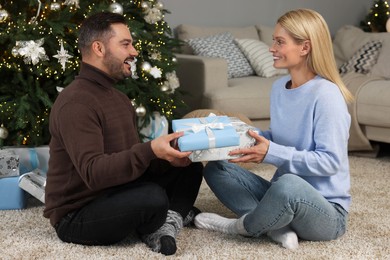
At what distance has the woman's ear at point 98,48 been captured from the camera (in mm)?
2451

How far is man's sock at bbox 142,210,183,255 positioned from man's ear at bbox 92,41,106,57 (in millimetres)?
626

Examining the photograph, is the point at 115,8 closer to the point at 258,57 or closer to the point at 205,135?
the point at 205,135

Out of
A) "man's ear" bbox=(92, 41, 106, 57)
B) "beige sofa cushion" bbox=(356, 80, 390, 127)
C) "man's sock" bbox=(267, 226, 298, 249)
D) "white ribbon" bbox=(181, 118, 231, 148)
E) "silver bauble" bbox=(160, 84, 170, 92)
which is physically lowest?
"beige sofa cushion" bbox=(356, 80, 390, 127)

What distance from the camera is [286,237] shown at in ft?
7.98

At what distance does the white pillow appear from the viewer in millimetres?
4992

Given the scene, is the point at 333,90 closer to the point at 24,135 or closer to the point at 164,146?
the point at 164,146

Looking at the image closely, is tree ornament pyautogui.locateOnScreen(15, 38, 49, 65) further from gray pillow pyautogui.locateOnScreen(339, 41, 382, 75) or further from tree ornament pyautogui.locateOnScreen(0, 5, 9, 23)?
gray pillow pyautogui.locateOnScreen(339, 41, 382, 75)

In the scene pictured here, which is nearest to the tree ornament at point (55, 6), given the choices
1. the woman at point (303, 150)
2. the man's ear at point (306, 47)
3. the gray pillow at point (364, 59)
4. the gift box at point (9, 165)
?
the gift box at point (9, 165)

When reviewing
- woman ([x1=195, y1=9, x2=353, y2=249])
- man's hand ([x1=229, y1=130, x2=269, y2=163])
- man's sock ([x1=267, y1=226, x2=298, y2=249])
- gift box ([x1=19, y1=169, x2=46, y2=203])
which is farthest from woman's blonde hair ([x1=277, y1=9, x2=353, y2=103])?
gift box ([x1=19, y1=169, x2=46, y2=203])

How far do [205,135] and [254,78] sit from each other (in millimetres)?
2634

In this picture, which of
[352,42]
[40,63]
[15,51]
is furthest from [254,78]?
[15,51]

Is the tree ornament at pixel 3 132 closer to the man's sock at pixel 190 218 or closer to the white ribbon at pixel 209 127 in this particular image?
the man's sock at pixel 190 218

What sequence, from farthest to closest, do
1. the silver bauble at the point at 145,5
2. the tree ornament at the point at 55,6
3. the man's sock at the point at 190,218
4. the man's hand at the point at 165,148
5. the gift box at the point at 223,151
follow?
the silver bauble at the point at 145,5
the tree ornament at the point at 55,6
the man's sock at the point at 190,218
the gift box at the point at 223,151
the man's hand at the point at 165,148

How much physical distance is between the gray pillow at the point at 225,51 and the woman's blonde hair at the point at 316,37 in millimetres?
2417
